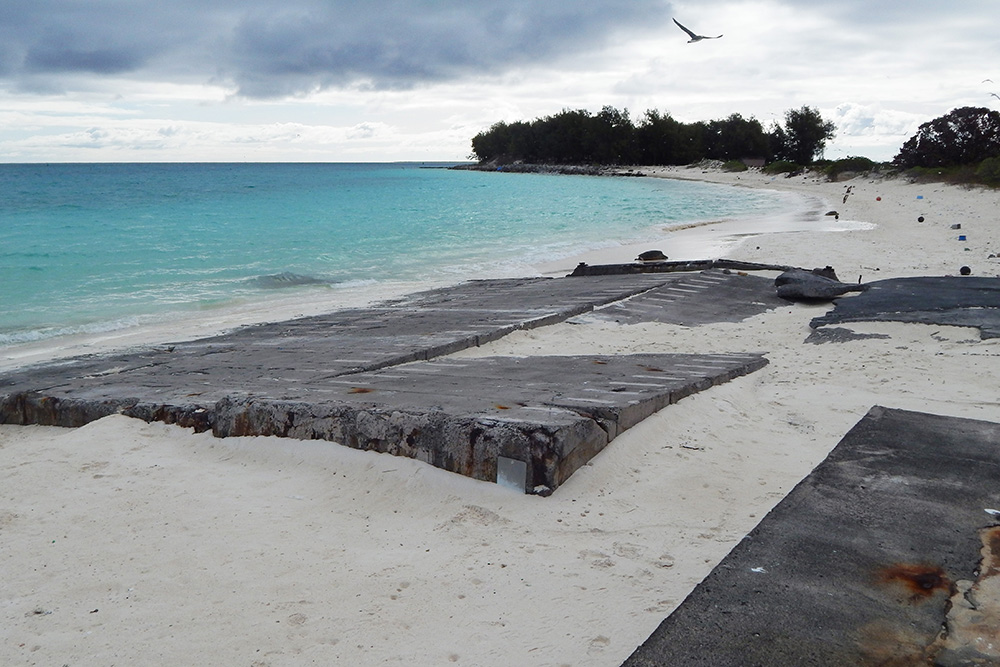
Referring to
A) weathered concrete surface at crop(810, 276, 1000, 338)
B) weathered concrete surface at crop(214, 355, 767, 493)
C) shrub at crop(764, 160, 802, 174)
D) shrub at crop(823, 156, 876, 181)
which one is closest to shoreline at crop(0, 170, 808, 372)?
weathered concrete surface at crop(214, 355, 767, 493)

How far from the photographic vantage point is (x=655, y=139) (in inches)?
3435

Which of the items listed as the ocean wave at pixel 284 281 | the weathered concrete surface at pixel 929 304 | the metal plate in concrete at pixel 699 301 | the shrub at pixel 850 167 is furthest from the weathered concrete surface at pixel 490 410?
the shrub at pixel 850 167

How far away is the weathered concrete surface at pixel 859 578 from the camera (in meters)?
1.83

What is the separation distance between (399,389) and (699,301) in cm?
456

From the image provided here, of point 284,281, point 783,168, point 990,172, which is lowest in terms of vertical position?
point 284,281

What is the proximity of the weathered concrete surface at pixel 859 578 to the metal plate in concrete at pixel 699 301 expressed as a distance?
4179mm

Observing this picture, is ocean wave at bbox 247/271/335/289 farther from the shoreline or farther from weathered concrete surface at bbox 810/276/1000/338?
weathered concrete surface at bbox 810/276/1000/338

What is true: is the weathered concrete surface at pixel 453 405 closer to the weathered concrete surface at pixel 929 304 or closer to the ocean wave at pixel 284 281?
the weathered concrete surface at pixel 929 304

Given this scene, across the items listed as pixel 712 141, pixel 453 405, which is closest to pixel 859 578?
pixel 453 405

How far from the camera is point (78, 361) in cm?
711

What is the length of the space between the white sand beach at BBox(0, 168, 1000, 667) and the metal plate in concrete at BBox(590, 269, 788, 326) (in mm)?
2265

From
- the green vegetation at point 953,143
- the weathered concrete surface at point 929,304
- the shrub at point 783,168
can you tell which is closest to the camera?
the weathered concrete surface at point 929,304

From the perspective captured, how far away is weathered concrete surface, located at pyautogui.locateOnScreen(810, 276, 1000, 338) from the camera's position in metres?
5.93

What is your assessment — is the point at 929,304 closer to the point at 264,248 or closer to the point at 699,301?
the point at 699,301
